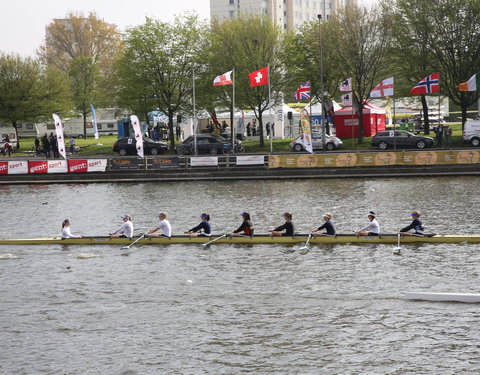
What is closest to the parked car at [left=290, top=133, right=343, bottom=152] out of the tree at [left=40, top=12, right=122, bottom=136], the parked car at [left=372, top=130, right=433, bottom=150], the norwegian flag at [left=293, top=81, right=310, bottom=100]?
the parked car at [left=372, top=130, right=433, bottom=150]

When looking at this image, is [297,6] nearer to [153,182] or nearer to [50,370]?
[153,182]

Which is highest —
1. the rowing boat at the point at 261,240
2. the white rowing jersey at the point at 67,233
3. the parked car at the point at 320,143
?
the parked car at the point at 320,143

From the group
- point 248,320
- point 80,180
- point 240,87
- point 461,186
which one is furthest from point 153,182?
point 248,320

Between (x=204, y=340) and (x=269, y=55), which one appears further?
(x=269, y=55)

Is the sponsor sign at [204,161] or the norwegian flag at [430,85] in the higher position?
the norwegian flag at [430,85]

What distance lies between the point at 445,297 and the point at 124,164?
36345mm

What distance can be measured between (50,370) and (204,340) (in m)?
4.16

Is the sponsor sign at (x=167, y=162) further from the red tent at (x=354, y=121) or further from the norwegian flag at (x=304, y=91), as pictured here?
the red tent at (x=354, y=121)

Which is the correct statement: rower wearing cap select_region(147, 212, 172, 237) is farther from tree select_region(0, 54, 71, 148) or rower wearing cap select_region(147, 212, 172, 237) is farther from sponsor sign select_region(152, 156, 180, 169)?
tree select_region(0, 54, 71, 148)

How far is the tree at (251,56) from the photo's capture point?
66.0m

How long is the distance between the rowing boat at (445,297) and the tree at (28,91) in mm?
65213

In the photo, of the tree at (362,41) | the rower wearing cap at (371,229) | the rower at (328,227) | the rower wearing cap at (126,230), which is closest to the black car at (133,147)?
the tree at (362,41)

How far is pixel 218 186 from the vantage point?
4781 centimetres

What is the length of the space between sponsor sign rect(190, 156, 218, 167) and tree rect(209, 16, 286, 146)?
49.4 ft
